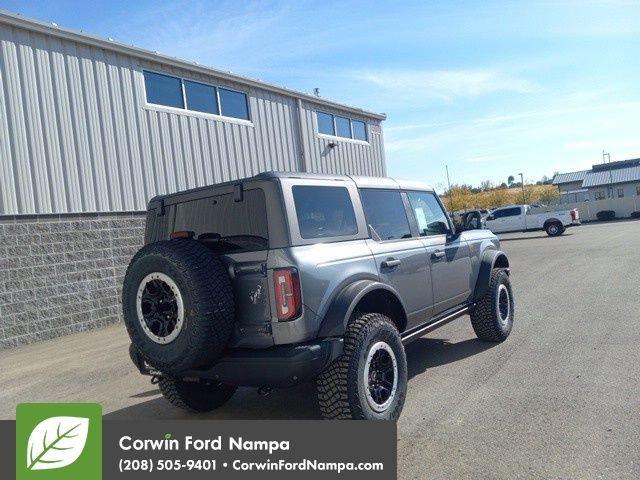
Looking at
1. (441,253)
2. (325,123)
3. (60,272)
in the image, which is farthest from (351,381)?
(325,123)

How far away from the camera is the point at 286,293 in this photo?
3594 millimetres

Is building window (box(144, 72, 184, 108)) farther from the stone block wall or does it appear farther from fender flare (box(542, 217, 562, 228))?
fender flare (box(542, 217, 562, 228))

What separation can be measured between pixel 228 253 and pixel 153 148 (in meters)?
8.25

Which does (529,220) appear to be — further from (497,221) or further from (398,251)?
(398,251)

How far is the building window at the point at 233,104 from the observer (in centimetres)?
1318

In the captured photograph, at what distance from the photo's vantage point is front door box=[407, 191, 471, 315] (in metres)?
5.36

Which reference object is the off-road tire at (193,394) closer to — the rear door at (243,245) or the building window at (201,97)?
the rear door at (243,245)

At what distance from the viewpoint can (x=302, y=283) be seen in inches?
143

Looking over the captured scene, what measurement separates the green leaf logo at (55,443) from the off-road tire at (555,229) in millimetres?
27166

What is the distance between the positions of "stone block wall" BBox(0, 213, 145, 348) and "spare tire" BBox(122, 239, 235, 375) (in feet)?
19.9

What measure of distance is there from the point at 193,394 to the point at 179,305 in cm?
153

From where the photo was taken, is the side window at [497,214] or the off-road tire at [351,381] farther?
the side window at [497,214]

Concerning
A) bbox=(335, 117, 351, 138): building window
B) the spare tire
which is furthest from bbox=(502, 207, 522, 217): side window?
the spare tire

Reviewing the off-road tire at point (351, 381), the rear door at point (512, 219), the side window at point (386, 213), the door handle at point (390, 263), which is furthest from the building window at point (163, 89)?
the rear door at point (512, 219)
